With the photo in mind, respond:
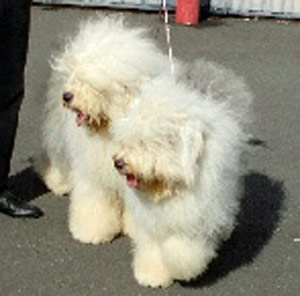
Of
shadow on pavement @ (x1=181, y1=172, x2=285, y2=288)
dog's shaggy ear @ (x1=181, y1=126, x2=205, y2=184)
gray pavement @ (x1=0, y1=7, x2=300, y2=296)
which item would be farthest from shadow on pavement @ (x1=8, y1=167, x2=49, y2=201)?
dog's shaggy ear @ (x1=181, y1=126, x2=205, y2=184)

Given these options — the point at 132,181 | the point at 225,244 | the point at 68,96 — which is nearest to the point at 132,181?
the point at 132,181

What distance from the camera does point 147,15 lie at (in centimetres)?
900

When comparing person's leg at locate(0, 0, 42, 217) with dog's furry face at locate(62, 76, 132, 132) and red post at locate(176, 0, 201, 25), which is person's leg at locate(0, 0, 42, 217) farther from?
red post at locate(176, 0, 201, 25)

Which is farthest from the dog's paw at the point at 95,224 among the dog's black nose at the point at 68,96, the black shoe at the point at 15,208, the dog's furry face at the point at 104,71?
the dog's black nose at the point at 68,96

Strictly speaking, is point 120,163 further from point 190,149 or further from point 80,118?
point 80,118

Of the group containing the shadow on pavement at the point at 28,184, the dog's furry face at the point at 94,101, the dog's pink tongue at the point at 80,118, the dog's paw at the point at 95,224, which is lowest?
the shadow on pavement at the point at 28,184

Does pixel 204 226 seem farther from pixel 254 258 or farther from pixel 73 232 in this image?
pixel 73 232

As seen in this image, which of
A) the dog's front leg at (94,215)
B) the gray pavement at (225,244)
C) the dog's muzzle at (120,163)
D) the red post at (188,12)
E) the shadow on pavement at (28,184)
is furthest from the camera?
the red post at (188,12)

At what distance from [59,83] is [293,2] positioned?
546cm

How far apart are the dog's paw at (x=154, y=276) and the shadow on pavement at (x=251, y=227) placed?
0.35 feet

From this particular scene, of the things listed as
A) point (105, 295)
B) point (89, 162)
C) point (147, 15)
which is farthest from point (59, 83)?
point (147, 15)

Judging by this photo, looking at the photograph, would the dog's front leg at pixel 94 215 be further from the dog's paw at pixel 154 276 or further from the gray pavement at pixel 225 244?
the dog's paw at pixel 154 276

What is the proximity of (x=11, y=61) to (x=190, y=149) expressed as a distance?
132cm

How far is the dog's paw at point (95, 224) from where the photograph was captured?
4152 mm
